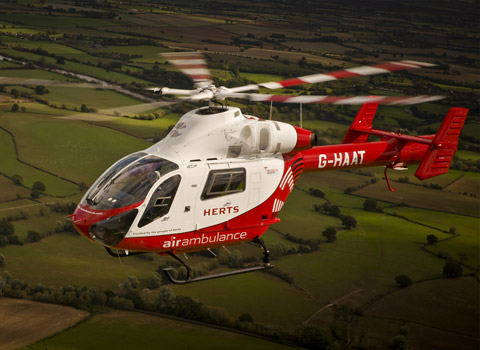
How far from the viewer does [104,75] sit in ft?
263

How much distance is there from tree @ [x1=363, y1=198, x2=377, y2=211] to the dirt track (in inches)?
1231

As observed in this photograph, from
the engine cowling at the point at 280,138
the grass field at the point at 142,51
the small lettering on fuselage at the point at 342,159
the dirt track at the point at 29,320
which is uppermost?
→ the engine cowling at the point at 280,138

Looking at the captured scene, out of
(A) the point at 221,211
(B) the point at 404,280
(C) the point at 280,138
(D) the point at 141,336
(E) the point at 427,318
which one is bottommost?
(E) the point at 427,318

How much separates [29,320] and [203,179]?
121 ft

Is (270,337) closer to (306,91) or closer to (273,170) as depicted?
(273,170)

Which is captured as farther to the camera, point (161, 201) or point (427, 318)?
point (427, 318)

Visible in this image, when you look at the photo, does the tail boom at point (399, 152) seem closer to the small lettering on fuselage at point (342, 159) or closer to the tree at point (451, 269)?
the small lettering on fuselage at point (342, 159)

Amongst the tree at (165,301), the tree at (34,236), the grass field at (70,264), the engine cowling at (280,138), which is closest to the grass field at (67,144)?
the tree at (34,236)

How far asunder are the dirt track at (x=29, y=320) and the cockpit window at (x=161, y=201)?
1271 inches

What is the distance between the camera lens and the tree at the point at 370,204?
2450 inches

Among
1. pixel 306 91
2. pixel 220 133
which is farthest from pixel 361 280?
pixel 220 133

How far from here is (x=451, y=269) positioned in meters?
52.8

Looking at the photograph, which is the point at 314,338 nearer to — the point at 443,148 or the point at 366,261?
the point at 366,261

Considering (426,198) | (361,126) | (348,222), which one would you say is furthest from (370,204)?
(361,126)
